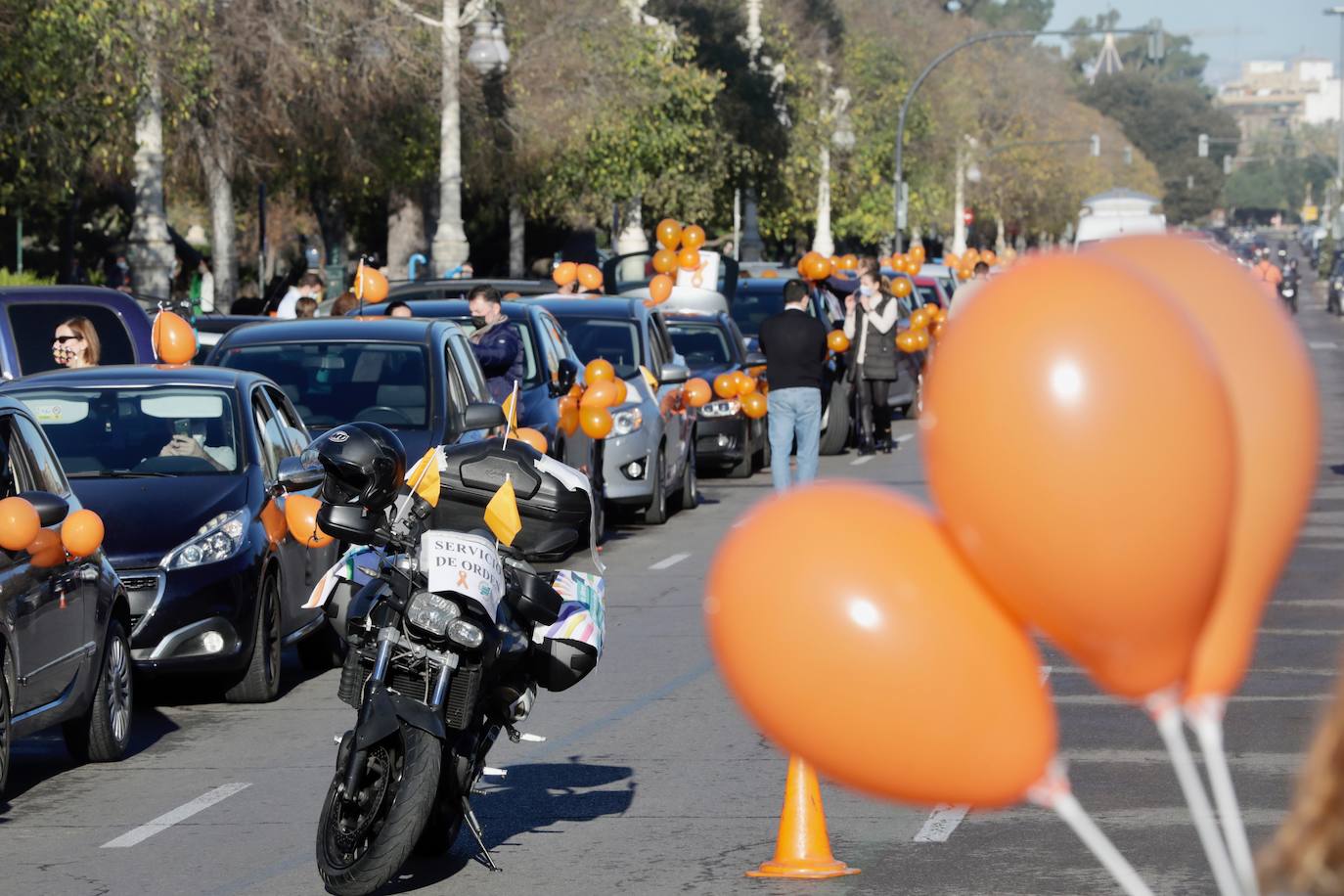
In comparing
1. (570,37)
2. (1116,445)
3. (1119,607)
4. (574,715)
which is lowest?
(574,715)

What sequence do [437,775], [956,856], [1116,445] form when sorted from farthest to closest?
[956,856] → [437,775] → [1116,445]

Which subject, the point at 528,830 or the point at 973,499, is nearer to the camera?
the point at 973,499

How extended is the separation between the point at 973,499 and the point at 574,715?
766cm

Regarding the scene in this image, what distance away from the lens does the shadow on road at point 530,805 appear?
7.72m

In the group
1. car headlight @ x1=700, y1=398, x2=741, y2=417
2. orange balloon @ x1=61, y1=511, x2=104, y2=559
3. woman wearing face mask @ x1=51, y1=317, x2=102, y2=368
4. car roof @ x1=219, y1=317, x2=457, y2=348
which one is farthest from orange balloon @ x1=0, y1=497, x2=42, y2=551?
car headlight @ x1=700, y1=398, x2=741, y2=417

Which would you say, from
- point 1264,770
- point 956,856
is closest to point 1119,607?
point 956,856

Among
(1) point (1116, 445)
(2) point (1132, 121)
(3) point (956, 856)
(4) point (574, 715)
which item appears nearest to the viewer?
(1) point (1116, 445)

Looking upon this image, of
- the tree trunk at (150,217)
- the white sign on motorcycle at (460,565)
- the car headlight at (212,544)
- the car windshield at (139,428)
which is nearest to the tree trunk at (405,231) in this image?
the tree trunk at (150,217)

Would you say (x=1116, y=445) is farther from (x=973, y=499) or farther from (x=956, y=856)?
(x=956, y=856)

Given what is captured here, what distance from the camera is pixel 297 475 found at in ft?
26.0

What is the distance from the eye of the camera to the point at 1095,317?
9.75 ft

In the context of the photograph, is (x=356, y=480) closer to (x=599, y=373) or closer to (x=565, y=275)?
(x=599, y=373)

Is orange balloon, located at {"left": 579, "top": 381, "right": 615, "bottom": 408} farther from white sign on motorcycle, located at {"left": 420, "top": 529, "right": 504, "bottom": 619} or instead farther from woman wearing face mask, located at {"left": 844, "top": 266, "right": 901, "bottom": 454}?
white sign on motorcycle, located at {"left": 420, "top": 529, "right": 504, "bottom": 619}

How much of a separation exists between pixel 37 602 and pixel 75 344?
4.73m
